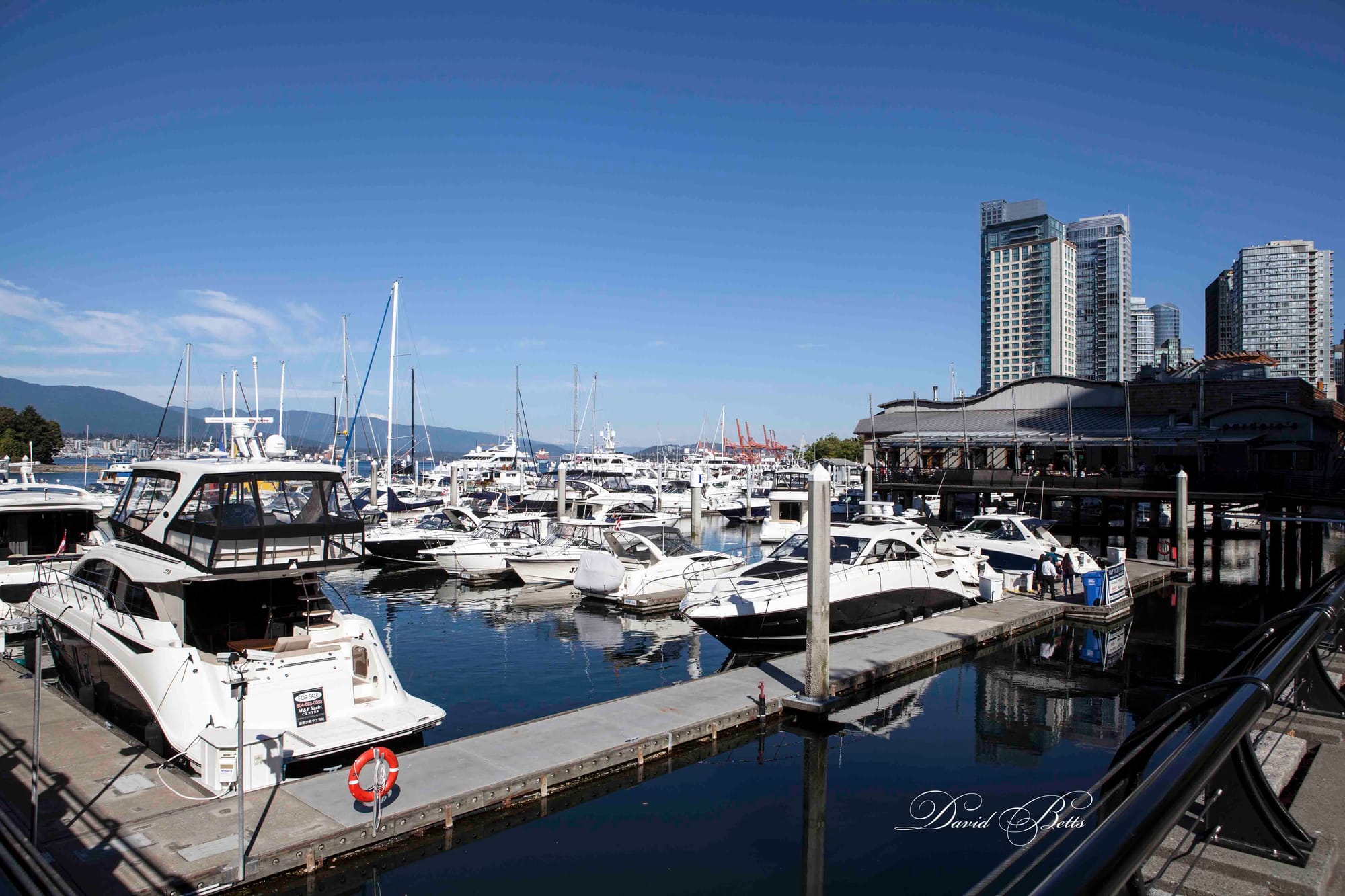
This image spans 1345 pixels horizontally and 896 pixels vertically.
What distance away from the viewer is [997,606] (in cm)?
2431

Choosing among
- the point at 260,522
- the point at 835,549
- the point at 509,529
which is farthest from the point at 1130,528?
the point at 260,522

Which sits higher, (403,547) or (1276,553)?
(1276,553)

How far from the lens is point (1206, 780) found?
1688 mm

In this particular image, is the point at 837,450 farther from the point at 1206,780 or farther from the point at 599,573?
the point at 1206,780

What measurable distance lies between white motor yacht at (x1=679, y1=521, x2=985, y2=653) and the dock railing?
14.9 meters

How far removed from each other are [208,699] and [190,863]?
3.11 meters

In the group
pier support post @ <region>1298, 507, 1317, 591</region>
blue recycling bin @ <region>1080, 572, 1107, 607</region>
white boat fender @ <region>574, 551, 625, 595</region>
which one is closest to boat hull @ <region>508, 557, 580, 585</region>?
white boat fender @ <region>574, 551, 625, 595</region>

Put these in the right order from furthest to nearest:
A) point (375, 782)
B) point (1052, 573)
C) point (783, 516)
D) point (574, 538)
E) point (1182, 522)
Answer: point (783, 516), point (574, 538), point (1182, 522), point (1052, 573), point (375, 782)

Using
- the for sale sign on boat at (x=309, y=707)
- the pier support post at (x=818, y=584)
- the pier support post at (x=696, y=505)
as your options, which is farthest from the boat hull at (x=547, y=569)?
the pier support post at (x=696, y=505)

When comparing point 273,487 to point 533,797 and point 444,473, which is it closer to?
point 533,797

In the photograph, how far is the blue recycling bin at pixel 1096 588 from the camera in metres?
24.8

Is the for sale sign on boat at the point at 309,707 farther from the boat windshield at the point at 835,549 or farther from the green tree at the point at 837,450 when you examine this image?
the green tree at the point at 837,450

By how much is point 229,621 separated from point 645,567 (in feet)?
52.0

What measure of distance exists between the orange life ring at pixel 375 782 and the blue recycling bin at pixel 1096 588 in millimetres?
21087
